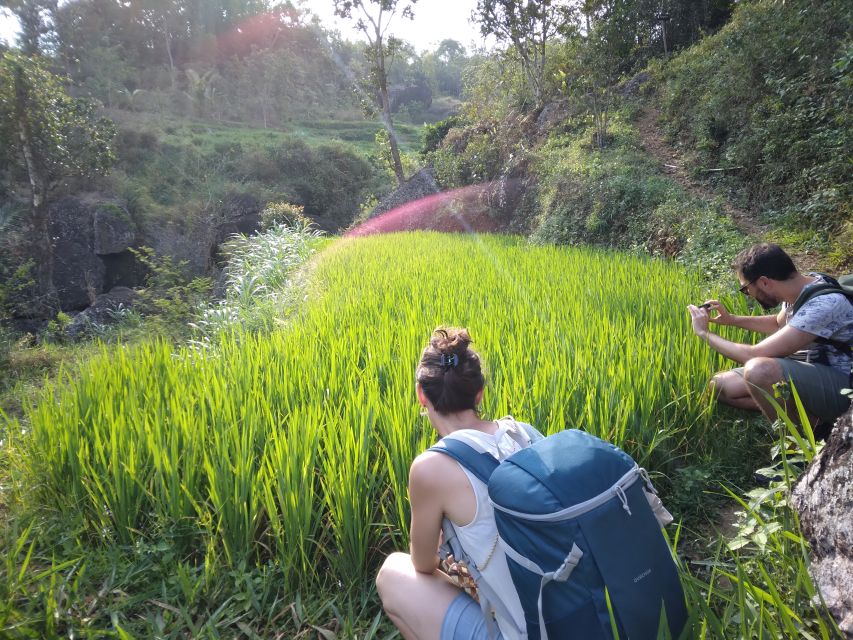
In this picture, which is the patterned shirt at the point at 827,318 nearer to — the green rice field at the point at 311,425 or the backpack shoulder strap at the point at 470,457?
the green rice field at the point at 311,425

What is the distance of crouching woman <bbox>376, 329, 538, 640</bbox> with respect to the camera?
1.02 meters

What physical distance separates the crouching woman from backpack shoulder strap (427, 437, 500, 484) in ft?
0.04

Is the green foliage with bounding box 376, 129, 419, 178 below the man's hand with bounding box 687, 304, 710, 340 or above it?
above

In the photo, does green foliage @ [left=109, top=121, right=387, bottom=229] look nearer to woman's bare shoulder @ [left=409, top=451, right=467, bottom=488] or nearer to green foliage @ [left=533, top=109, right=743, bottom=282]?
green foliage @ [left=533, top=109, right=743, bottom=282]

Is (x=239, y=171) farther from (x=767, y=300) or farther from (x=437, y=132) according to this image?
(x=767, y=300)

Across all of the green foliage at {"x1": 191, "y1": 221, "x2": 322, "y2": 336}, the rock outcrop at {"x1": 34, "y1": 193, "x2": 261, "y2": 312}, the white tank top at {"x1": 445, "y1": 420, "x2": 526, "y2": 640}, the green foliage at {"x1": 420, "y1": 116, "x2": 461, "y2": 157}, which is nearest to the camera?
the white tank top at {"x1": 445, "y1": 420, "x2": 526, "y2": 640}

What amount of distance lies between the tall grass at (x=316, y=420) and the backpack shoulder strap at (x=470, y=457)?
56 cm

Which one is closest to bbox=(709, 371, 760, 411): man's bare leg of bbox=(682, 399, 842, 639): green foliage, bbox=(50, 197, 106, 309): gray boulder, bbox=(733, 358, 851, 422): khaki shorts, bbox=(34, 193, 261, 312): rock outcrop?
bbox=(733, 358, 851, 422): khaki shorts

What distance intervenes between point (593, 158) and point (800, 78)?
3022 mm

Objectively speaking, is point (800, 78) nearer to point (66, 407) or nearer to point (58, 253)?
point (66, 407)

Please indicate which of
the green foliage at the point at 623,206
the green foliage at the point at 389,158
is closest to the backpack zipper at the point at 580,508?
the green foliage at the point at 623,206

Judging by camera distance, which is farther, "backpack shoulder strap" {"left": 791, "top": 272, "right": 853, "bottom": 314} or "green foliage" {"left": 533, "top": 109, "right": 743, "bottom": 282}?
"green foliage" {"left": 533, "top": 109, "right": 743, "bottom": 282}

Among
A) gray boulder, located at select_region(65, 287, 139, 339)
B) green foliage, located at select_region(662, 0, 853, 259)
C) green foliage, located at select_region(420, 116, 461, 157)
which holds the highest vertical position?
green foliage, located at select_region(420, 116, 461, 157)

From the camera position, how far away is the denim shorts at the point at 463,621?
1075 millimetres
